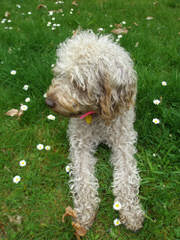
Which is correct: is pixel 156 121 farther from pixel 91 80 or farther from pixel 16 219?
pixel 16 219

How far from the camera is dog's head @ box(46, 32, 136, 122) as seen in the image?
2354 millimetres

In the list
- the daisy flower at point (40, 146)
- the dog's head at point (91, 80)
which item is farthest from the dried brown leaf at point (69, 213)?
the dog's head at point (91, 80)

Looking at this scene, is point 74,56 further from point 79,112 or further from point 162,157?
point 162,157

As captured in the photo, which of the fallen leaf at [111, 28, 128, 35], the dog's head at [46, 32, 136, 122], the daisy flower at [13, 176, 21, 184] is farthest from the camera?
the fallen leaf at [111, 28, 128, 35]

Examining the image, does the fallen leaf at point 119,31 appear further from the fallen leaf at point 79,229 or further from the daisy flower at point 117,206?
the fallen leaf at point 79,229

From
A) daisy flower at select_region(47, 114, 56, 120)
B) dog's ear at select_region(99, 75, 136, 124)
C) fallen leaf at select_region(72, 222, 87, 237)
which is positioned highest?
dog's ear at select_region(99, 75, 136, 124)

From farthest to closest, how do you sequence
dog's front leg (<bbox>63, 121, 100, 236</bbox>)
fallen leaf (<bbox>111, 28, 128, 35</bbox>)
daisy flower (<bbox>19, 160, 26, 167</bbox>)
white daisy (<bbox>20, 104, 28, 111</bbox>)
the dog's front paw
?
fallen leaf (<bbox>111, 28, 128, 35</bbox>) → white daisy (<bbox>20, 104, 28, 111</bbox>) → daisy flower (<bbox>19, 160, 26, 167</bbox>) → dog's front leg (<bbox>63, 121, 100, 236</bbox>) → the dog's front paw

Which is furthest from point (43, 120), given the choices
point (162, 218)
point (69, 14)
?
point (69, 14)

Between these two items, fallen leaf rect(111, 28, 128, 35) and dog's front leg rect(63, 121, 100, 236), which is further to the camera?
fallen leaf rect(111, 28, 128, 35)

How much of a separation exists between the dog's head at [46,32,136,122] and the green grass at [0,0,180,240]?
3.30 feet

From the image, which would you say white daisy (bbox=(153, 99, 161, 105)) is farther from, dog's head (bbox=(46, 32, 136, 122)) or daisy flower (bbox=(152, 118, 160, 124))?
dog's head (bbox=(46, 32, 136, 122))

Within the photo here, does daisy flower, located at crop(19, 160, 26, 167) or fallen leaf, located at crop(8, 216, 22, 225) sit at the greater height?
daisy flower, located at crop(19, 160, 26, 167)

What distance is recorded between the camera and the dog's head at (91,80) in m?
2.35

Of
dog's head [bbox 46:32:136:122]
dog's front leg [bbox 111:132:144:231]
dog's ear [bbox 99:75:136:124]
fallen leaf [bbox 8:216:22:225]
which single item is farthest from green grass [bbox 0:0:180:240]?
dog's head [bbox 46:32:136:122]
